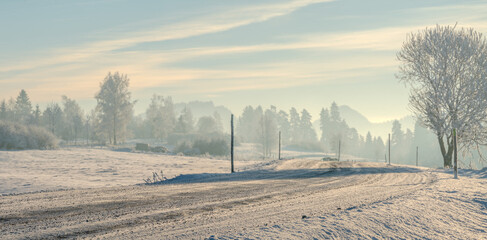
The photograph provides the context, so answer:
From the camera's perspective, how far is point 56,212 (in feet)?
37.1

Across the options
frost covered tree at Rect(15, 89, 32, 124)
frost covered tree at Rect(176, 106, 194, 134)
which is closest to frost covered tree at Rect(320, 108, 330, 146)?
frost covered tree at Rect(176, 106, 194, 134)

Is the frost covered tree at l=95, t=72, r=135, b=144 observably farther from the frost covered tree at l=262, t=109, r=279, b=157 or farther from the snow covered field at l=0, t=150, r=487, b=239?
the snow covered field at l=0, t=150, r=487, b=239

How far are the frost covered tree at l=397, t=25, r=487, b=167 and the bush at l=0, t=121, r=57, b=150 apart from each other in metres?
38.9

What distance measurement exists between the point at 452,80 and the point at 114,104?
65062 millimetres

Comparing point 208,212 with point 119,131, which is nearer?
point 208,212

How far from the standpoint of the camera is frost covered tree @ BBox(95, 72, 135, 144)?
84.7m

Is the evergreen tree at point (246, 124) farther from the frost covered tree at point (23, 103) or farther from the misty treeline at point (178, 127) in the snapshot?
the frost covered tree at point (23, 103)

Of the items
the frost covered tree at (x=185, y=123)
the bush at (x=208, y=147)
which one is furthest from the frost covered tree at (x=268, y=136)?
the bush at (x=208, y=147)

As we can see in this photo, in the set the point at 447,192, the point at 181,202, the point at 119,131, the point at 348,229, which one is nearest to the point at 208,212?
the point at 181,202

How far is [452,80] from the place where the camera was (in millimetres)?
36281

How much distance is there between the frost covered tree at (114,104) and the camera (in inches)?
3334

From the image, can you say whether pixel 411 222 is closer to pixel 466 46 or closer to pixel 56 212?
pixel 56 212

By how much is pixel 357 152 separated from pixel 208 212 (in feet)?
578

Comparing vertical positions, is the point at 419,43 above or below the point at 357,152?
above
